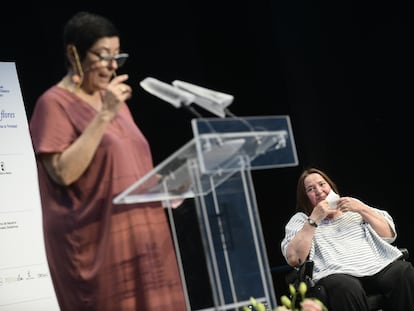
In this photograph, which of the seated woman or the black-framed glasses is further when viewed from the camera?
the seated woman

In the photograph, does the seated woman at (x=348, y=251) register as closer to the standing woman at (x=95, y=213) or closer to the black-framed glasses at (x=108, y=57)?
the standing woman at (x=95, y=213)

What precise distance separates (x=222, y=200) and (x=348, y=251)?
5.97 feet

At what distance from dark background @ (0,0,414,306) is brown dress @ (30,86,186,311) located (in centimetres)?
243

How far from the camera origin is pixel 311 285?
A: 3590 millimetres

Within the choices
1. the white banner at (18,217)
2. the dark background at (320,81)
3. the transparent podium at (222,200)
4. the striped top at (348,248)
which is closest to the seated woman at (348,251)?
the striped top at (348,248)

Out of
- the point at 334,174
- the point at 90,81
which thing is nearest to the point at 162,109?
the point at 334,174

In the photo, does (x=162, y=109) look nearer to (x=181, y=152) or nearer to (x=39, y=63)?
(x=39, y=63)

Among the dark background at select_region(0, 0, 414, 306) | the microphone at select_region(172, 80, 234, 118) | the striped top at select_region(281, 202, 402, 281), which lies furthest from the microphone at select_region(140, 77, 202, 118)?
the dark background at select_region(0, 0, 414, 306)

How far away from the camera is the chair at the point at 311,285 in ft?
11.5

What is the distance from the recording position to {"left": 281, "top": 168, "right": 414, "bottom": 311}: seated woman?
3.55m

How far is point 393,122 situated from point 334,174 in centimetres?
49

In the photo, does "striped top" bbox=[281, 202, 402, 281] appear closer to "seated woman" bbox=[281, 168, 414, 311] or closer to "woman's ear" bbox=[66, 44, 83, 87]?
"seated woman" bbox=[281, 168, 414, 311]

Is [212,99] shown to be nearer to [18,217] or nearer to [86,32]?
[86,32]

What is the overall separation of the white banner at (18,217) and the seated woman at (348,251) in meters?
1.20
